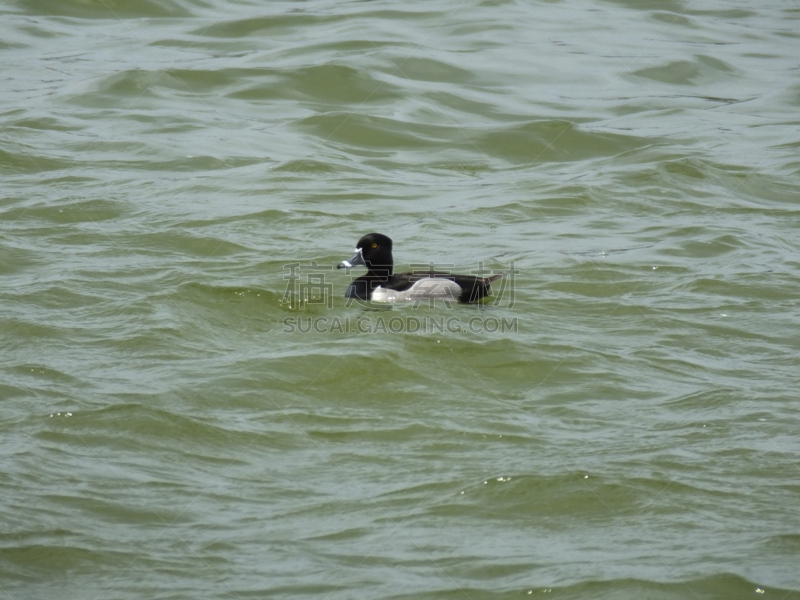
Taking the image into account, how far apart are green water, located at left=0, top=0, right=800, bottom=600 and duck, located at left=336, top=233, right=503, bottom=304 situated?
18cm

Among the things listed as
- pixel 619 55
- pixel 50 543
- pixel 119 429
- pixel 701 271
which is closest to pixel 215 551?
pixel 50 543

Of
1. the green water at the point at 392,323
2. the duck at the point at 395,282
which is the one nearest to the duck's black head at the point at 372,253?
the duck at the point at 395,282

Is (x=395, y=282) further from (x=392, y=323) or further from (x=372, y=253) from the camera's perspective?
(x=392, y=323)

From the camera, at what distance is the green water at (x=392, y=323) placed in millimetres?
4215

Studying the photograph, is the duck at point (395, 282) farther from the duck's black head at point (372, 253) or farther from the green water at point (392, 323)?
the green water at point (392, 323)

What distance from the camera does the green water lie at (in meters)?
4.21

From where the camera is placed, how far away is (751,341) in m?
6.88

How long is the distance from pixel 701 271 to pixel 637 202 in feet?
6.48

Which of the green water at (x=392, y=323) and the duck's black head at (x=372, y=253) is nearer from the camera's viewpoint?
the green water at (x=392, y=323)

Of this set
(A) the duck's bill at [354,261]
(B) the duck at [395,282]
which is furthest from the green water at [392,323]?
(A) the duck's bill at [354,261]

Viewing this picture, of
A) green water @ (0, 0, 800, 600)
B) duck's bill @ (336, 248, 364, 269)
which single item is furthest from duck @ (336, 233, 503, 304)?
green water @ (0, 0, 800, 600)

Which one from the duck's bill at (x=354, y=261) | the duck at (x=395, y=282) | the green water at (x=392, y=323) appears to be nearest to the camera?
the green water at (x=392, y=323)

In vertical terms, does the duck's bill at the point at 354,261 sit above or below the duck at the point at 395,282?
above

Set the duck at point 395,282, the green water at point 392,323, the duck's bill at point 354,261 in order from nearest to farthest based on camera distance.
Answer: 1. the green water at point 392,323
2. the duck at point 395,282
3. the duck's bill at point 354,261
